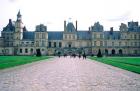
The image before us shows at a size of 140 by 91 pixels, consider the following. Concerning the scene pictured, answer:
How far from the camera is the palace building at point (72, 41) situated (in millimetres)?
78625

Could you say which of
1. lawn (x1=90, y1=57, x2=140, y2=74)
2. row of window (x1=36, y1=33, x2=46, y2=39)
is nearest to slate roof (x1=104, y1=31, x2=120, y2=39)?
row of window (x1=36, y1=33, x2=46, y2=39)

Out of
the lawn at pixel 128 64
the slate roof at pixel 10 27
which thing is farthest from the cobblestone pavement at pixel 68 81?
the slate roof at pixel 10 27

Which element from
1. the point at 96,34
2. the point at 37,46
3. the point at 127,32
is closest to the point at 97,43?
the point at 96,34

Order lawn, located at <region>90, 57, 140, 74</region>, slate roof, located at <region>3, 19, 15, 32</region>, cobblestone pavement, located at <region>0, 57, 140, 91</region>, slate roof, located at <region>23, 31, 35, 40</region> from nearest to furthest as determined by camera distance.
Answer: cobblestone pavement, located at <region>0, 57, 140, 91</region>
lawn, located at <region>90, 57, 140, 74</region>
slate roof, located at <region>23, 31, 35, 40</region>
slate roof, located at <region>3, 19, 15, 32</region>

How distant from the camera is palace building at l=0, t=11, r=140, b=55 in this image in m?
78.6

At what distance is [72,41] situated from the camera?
7981 cm

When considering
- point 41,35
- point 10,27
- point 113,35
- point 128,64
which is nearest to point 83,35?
point 113,35

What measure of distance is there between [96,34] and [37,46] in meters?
17.0

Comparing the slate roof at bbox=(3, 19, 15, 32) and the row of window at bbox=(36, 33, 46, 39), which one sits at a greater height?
the slate roof at bbox=(3, 19, 15, 32)

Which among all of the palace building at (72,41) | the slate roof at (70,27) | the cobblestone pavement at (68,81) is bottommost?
the cobblestone pavement at (68,81)

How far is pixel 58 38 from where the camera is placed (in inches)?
3184

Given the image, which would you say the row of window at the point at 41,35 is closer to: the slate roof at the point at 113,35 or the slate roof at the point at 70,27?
the slate roof at the point at 70,27

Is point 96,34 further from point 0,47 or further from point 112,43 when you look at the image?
point 0,47

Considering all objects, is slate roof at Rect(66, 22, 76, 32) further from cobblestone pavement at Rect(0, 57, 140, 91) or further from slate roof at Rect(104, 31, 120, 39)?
cobblestone pavement at Rect(0, 57, 140, 91)
